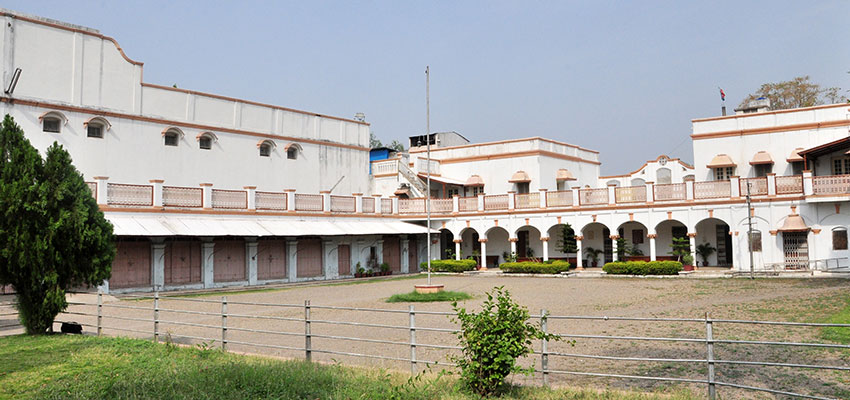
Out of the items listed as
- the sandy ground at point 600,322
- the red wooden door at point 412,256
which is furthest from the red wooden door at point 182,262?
the red wooden door at point 412,256

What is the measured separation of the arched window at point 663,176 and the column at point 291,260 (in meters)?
23.0

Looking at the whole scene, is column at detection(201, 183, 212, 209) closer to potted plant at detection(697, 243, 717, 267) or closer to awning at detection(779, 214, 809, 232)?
potted plant at detection(697, 243, 717, 267)

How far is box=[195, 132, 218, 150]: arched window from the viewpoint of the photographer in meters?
29.7

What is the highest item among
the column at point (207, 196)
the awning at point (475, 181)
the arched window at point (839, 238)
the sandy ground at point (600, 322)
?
the awning at point (475, 181)

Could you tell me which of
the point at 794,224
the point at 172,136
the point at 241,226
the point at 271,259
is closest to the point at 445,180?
the point at 271,259

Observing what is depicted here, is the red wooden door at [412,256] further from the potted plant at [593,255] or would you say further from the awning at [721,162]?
the awning at [721,162]

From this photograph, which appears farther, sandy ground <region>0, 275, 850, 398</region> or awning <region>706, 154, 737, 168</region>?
awning <region>706, 154, 737, 168</region>

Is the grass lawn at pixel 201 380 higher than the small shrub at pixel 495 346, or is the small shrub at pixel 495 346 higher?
the small shrub at pixel 495 346

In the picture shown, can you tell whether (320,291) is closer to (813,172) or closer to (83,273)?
(83,273)

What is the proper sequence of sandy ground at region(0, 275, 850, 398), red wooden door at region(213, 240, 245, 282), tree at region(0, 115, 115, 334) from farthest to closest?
red wooden door at region(213, 240, 245, 282) < tree at region(0, 115, 115, 334) < sandy ground at region(0, 275, 850, 398)

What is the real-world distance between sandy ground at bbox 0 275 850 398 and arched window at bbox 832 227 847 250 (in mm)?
4020

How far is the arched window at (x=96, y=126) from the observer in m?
25.9

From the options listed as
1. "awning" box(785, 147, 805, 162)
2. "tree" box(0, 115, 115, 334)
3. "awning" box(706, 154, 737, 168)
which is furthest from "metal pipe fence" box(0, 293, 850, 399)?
"awning" box(706, 154, 737, 168)

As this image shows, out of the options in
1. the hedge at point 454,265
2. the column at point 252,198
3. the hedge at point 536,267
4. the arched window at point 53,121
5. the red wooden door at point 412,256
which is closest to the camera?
the arched window at point 53,121
